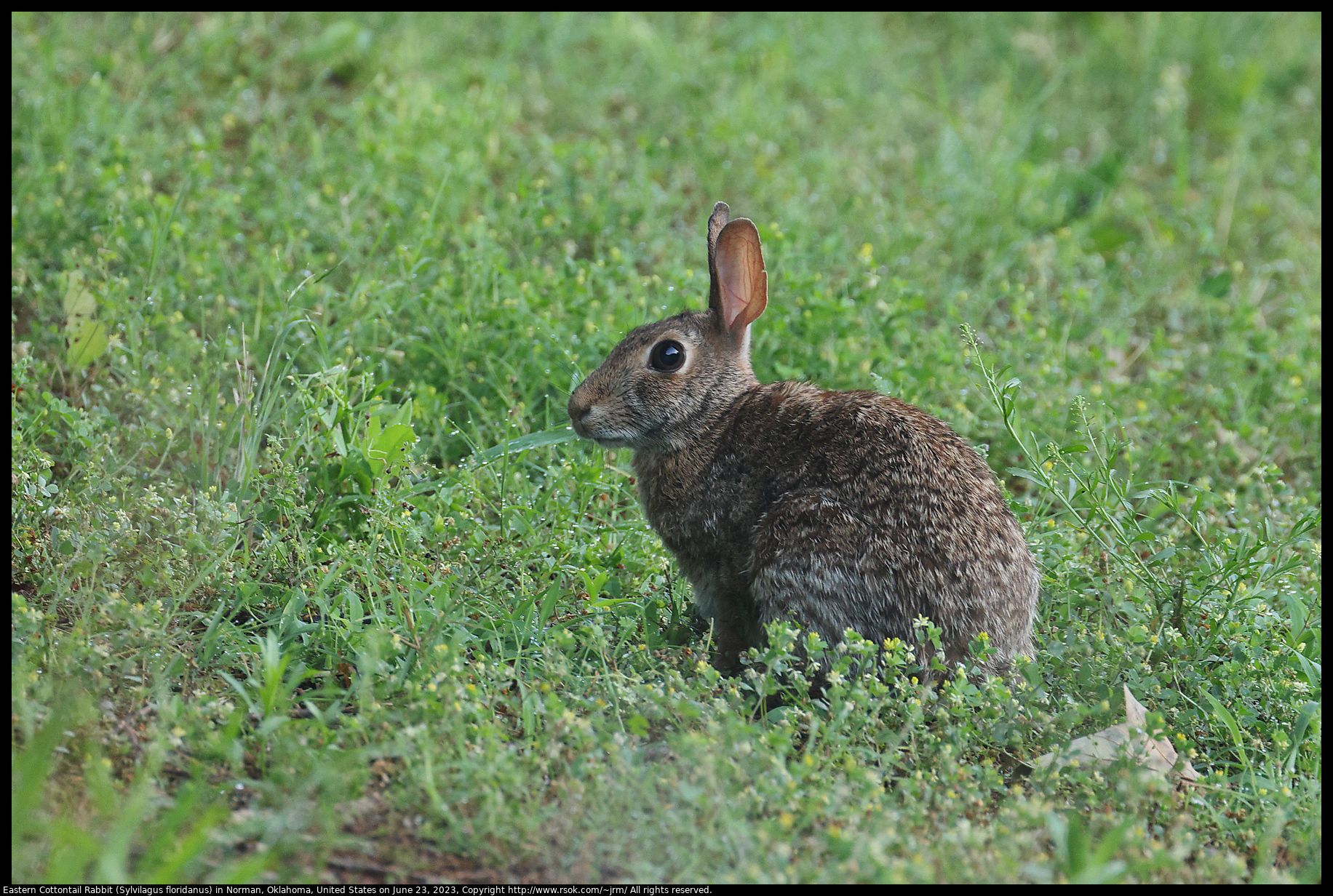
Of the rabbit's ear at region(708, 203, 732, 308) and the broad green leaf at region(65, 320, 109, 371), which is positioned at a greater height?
the rabbit's ear at region(708, 203, 732, 308)

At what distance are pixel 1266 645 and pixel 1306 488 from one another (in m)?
1.63

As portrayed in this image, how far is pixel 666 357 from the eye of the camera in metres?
4.58

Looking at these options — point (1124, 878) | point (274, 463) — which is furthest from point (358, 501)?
point (1124, 878)

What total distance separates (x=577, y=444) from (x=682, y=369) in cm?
71

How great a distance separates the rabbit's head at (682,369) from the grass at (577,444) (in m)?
0.29

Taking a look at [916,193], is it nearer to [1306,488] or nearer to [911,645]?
[1306,488]

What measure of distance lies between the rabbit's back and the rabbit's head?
10.7 inches

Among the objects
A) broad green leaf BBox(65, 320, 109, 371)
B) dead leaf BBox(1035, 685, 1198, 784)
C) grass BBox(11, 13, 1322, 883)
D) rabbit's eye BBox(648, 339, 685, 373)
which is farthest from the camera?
broad green leaf BBox(65, 320, 109, 371)

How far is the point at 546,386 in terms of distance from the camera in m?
5.29

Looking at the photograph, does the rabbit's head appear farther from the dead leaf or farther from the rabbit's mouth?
the dead leaf

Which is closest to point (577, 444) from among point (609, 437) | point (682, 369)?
point (609, 437)

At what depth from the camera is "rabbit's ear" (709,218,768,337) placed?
14.7 feet

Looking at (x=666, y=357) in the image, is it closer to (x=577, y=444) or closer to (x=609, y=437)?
(x=609, y=437)

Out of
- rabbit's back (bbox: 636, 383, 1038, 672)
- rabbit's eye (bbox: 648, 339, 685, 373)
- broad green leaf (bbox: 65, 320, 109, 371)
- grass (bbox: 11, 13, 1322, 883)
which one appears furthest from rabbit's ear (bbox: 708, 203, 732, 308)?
broad green leaf (bbox: 65, 320, 109, 371)
